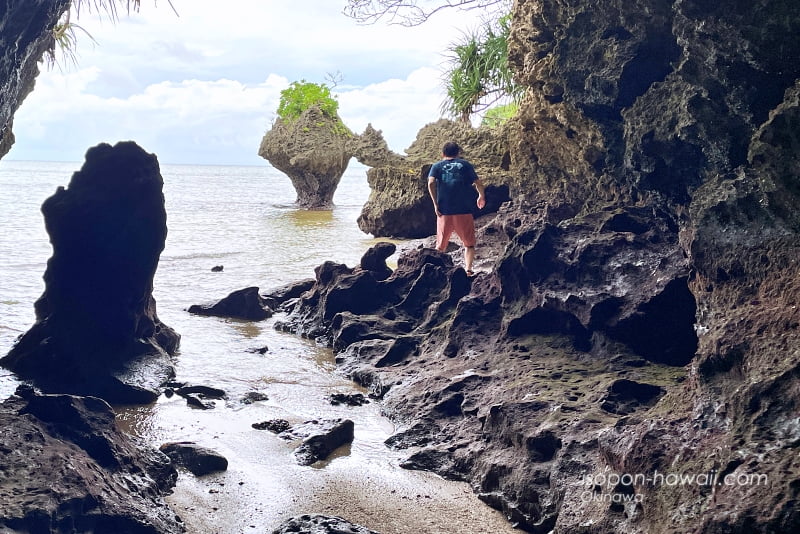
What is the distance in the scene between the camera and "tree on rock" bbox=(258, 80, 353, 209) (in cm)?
2914

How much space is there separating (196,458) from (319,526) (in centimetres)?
131

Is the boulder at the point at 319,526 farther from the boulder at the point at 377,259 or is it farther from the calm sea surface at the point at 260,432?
the boulder at the point at 377,259

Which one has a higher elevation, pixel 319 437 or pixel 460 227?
pixel 460 227

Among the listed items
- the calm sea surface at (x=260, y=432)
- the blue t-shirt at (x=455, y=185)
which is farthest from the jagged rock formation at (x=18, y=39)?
the blue t-shirt at (x=455, y=185)

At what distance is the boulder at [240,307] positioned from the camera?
9.82 m

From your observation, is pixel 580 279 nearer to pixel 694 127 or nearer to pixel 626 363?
pixel 626 363

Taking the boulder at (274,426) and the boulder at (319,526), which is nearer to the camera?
the boulder at (319,526)

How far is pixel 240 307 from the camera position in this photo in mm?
9859

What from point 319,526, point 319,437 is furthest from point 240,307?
point 319,526

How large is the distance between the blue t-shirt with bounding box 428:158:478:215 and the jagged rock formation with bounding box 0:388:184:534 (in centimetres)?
516

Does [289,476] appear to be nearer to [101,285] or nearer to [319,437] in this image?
[319,437]

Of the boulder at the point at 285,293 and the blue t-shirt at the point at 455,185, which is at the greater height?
the blue t-shirt at the point at 455,185

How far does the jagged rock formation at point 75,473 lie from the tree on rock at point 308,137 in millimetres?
24953

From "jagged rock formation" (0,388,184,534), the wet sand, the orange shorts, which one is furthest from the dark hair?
"jagged rock formation" (0,388,184,534)
